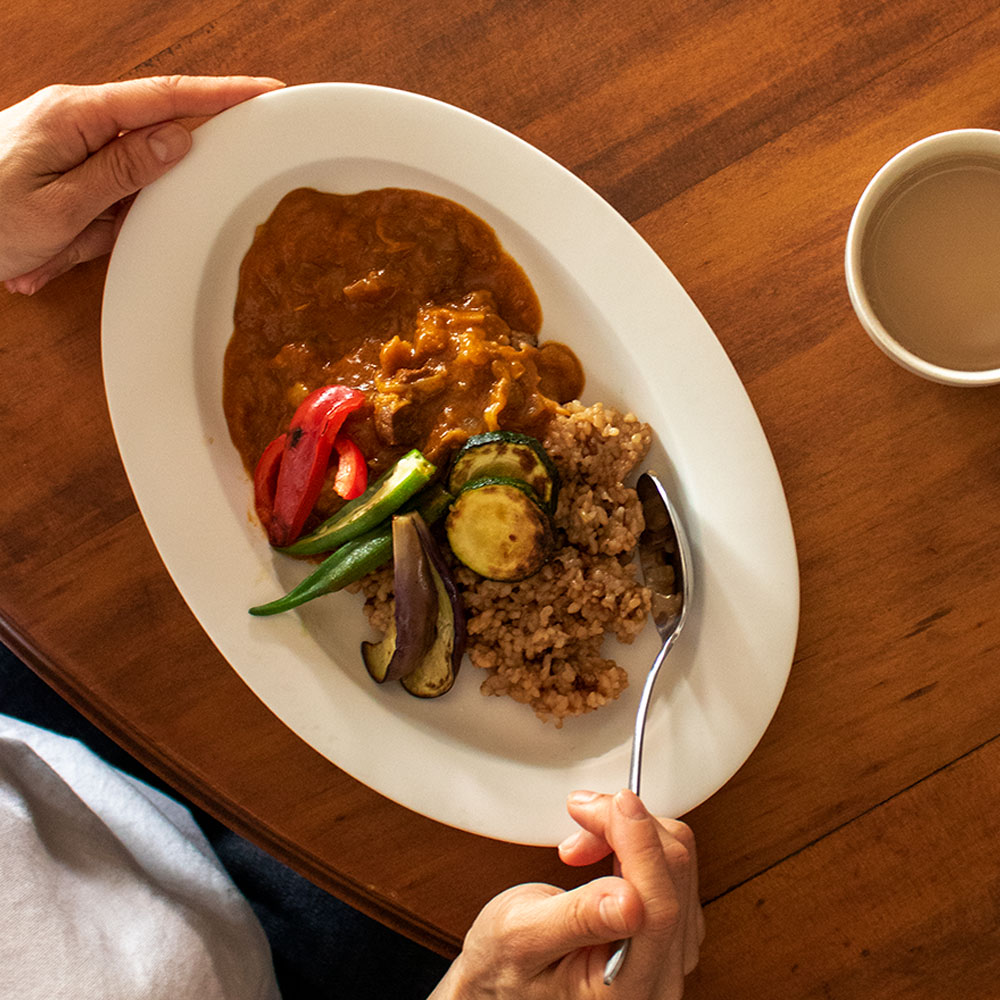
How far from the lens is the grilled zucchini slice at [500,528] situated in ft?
5.34

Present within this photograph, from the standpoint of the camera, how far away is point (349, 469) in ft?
5.70

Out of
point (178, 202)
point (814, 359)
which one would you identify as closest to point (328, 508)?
point (178, 202)

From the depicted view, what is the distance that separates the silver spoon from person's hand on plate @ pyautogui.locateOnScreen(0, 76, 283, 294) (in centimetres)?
111

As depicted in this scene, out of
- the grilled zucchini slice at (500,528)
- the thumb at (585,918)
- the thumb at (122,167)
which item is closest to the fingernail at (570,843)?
the thumb at (585,918)

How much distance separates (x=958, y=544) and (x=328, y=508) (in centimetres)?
129

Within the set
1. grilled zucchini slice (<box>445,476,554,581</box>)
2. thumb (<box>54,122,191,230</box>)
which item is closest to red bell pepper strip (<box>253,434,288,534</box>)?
grilled zucchini slice (<box>445,476,554,581</box>)

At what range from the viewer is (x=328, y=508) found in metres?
1.80

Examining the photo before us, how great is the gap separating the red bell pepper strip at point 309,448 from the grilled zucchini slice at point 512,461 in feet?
0.84

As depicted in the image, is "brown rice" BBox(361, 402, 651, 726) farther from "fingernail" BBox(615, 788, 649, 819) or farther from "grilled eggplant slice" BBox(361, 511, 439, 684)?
"fingernail" BBox(615, 788, 649, 819)

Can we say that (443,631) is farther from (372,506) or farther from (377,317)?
(377,317)

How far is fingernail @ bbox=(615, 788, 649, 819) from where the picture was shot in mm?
1474

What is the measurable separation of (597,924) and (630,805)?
7.6 inches

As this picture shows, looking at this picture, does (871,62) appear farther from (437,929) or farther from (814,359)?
(437,929)

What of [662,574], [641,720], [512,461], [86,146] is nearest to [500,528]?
[512,461]
